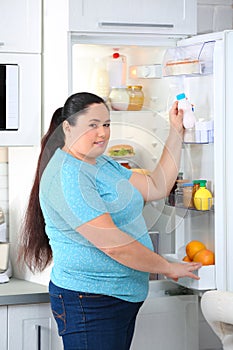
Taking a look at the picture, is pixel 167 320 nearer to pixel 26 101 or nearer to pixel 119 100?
pixel 119 100

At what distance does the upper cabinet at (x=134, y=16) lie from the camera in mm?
2791

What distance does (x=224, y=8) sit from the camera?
11.1 ft

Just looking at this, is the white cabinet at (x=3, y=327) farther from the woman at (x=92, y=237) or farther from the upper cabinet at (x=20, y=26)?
the upper cabinet at (x=20, y=26)

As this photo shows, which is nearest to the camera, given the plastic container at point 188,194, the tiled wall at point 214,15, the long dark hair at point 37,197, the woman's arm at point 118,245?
the woman's arm at point 118,245

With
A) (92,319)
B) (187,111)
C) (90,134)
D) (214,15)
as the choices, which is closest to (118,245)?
(92,319)

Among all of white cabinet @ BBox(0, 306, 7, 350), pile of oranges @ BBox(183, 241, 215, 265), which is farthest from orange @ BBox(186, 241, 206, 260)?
white cabinet @ BBox(0, 306, 7, 350)

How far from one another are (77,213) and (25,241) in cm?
58

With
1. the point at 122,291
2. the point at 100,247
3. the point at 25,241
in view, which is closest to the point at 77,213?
the point at 100,247

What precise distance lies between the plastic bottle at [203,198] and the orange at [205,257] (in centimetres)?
17

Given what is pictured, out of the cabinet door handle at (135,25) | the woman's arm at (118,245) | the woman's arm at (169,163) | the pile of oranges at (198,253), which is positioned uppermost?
the cabinet door handle at (135,25)

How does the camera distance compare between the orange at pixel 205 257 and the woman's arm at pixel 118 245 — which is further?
the orange at pixel 205 257

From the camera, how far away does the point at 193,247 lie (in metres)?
2.81

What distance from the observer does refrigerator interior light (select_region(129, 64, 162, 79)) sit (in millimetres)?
2844

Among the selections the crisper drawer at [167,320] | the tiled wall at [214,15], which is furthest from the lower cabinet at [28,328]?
the tiled wall at [214,15]
